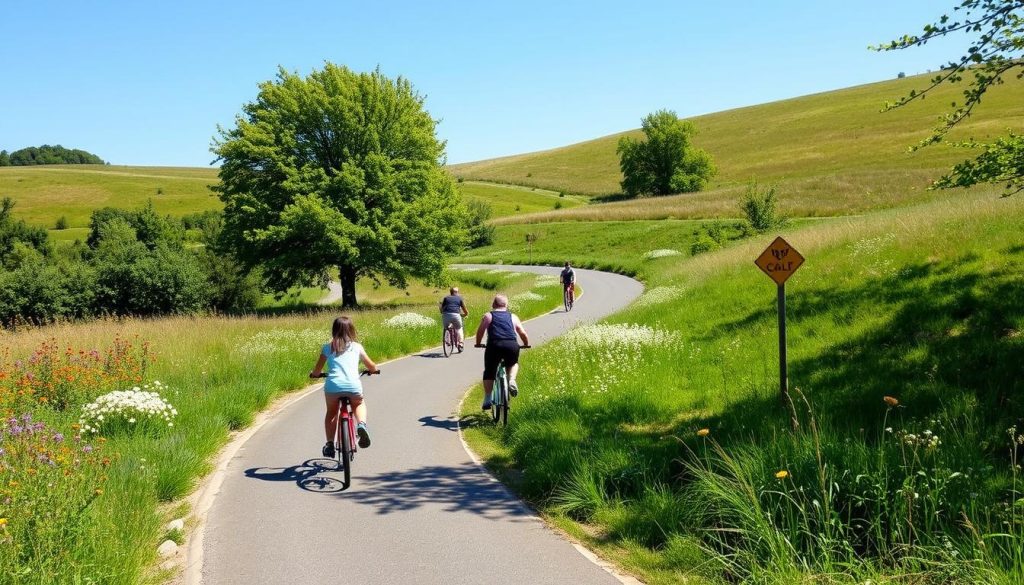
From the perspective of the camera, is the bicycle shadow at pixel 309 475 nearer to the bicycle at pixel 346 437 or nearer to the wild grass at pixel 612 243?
the bicycle at pixel 346 437

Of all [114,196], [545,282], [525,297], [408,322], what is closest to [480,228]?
[545,282]

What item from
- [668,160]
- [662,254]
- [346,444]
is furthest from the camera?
[668,160]

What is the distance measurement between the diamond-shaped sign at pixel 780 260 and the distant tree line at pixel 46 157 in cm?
21036

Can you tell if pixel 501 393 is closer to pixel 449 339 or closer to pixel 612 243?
pixel 449 339

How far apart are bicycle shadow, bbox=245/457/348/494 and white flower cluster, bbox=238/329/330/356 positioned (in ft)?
23.6

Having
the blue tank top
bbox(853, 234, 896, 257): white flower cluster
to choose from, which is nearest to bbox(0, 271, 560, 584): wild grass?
the blue tank top

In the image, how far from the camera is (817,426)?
6.71 m

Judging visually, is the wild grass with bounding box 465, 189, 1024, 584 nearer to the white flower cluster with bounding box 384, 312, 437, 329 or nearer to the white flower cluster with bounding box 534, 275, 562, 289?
the white flower cluster with bounding box 384, 312, 437, 329

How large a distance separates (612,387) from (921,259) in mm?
7447

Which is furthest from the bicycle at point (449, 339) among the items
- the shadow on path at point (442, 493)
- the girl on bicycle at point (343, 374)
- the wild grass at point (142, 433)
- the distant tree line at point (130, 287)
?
the distant tree line at point (130, 287)

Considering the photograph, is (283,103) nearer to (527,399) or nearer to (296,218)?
(296,218)

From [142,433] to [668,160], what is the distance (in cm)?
8427

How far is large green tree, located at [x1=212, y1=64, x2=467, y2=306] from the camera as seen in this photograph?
94.4 ft

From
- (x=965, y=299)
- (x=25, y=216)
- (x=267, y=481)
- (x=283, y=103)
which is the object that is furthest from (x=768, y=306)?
(x=25, y=216)
